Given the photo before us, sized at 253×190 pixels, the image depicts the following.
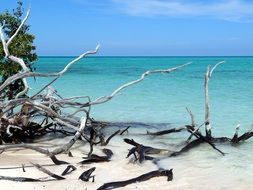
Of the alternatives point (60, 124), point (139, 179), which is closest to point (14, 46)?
point (60, 124)

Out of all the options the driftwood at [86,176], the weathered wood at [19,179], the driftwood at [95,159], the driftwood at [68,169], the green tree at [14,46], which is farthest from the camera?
the green tree at [14,46]

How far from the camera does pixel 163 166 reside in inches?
223

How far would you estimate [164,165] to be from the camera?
18.7 ft

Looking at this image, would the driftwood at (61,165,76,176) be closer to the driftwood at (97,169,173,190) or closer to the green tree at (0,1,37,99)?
the driftwood at (97,169,173,190)

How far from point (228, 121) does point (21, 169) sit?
5.12 m

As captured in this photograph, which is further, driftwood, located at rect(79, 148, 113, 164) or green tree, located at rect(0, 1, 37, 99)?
green tree, located at rect(0, 1, 37, 99)

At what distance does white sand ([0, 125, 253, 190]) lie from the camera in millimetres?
4719

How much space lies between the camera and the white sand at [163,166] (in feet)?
15.5

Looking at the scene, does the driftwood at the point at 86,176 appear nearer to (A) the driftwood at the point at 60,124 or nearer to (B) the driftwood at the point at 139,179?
(A) the driftwood at the point at 60,124

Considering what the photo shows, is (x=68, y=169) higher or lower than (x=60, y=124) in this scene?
lower

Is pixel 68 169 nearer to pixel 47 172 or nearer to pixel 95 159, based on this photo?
pixel 47 172

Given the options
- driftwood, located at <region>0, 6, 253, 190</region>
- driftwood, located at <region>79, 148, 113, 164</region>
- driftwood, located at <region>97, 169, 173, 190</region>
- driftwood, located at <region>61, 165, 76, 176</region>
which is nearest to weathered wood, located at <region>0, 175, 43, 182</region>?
driftwood, located at <region>0, 6, 253, 190</region>

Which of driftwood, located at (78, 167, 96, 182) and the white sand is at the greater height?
driftwood, located at (78, 167, 96, 182)

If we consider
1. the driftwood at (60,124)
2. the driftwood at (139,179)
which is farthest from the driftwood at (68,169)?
the driftwood at (139,179)
